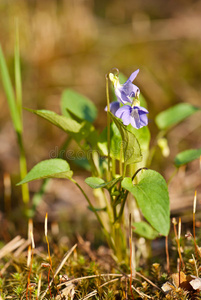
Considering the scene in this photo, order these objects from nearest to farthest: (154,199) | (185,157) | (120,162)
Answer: (154,199) < (120,162) < (185,157)

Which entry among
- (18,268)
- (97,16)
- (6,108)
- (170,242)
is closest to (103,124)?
(6,108)

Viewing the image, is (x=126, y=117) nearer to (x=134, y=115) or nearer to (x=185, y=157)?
(x=134, y=115)

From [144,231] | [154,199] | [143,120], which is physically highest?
[143,120]

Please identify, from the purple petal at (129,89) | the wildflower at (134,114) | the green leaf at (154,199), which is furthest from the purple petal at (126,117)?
the green leaf at (154,199)

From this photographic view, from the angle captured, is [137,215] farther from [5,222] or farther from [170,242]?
[5,222]

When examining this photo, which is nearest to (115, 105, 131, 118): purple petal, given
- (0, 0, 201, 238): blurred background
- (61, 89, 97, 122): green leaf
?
(61, 89, 97, 122): green leaf

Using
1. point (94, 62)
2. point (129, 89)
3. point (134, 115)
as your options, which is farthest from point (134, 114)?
point (94, 62)
